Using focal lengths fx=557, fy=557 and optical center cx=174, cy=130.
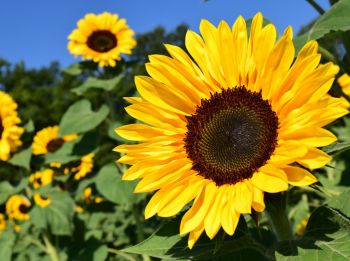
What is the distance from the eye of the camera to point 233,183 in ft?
4.86

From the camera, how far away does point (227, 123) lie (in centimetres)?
161

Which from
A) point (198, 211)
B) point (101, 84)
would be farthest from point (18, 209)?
point (198, 211)

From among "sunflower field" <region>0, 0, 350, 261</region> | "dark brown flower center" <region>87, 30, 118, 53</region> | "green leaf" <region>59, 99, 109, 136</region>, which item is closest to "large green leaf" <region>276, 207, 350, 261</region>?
"sunflower field" <region>0, 0, 350, 261</region>

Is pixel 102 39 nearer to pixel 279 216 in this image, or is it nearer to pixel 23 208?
pixel 23 208

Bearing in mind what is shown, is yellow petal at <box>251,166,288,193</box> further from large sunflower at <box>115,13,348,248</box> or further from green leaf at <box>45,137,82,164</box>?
green leaf at <box>45,137,82,164</box>

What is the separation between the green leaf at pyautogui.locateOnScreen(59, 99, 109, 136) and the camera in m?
3.73

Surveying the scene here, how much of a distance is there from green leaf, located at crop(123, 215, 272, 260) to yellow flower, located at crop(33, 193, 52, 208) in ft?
8.40

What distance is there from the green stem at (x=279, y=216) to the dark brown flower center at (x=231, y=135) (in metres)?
0.09

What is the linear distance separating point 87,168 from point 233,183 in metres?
3.84

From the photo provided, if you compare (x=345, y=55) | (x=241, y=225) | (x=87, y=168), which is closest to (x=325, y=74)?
(x=241, y=225)

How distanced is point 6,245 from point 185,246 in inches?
117

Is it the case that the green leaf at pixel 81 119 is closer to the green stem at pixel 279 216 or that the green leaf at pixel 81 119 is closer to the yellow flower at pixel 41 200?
the yellow flower at pixel 41 200

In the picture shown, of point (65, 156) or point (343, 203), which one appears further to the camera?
point (65, 156)

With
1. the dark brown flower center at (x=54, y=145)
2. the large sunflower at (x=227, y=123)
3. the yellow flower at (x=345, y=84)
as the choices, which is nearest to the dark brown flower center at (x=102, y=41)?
the dark brown flower center at (x=54, y=145)
